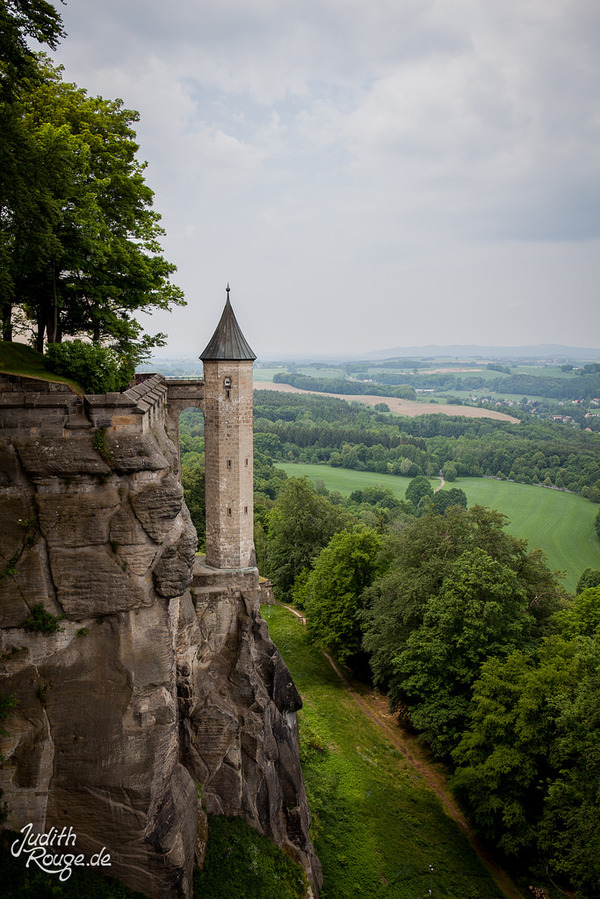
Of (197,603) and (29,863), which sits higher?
(197,603)

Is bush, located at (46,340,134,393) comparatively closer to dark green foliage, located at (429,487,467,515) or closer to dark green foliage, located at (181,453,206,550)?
dark green foliage, located at (181,453,206,550)

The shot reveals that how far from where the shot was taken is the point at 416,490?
281ft

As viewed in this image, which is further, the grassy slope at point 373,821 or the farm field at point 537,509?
the farm field at point 537,509

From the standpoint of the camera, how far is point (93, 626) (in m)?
12.7

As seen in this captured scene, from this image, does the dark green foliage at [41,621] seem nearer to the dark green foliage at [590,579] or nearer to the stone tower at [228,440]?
the stone tower at [228,440]

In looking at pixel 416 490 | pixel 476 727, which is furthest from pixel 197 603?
pixel 416 490

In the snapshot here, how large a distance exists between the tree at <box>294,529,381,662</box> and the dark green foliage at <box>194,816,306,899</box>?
52.3 ft

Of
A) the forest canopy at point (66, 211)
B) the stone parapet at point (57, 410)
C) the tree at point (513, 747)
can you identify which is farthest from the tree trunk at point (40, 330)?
the tree at point (513, 747)

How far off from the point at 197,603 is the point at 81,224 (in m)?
13.6

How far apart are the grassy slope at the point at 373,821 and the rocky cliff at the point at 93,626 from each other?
942 centimetres

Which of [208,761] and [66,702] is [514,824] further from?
[66,702]

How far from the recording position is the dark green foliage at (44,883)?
1167cm

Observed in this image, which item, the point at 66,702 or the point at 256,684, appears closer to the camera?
the point at 66,702

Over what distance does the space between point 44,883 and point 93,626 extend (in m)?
5.48
